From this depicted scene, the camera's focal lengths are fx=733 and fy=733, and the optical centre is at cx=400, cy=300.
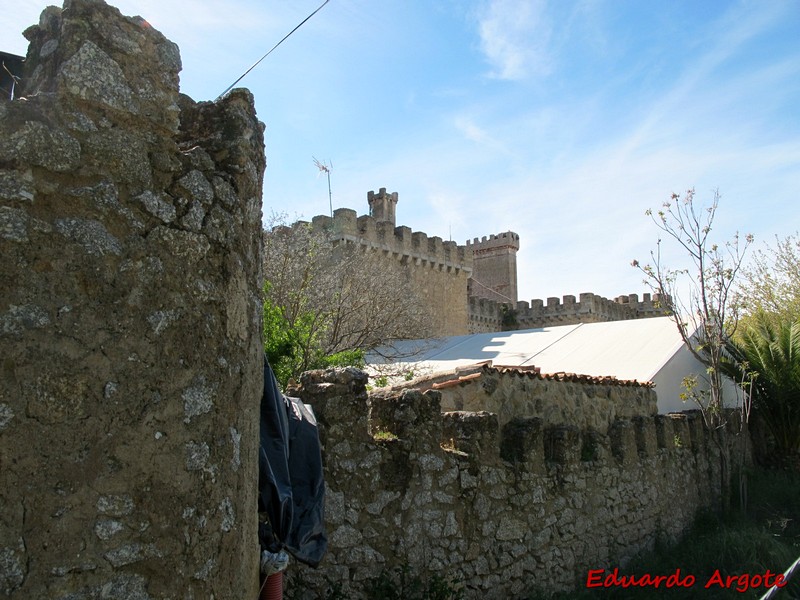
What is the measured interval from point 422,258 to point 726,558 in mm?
19161

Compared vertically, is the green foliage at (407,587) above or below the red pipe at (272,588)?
below

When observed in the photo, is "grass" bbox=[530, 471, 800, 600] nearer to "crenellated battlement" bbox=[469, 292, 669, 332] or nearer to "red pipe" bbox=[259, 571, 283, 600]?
"red pipe" bbox=[259, 571, 283, 600]

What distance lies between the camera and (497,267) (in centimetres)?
4178

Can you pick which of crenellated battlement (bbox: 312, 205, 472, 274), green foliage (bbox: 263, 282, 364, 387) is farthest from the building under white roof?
crenellated battlement (bbox: 312, 205, 472, 274)

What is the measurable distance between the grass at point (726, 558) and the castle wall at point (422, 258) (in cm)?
1296

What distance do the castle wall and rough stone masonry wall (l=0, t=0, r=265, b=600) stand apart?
749 inches

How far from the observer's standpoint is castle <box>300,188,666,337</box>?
23.8 m

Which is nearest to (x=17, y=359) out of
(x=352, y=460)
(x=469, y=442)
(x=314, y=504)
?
(x=314, y=504)

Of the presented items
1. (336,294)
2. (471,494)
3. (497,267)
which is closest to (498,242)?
(497,267)

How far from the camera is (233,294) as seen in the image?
2.69 metres

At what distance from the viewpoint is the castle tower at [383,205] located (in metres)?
29.4

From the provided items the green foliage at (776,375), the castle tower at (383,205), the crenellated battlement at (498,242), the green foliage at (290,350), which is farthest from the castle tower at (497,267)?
the green foliage at (290,350)

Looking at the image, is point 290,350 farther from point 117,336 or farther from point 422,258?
point 422,258

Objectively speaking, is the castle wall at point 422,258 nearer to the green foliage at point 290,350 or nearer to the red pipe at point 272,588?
the green foliage at point 290,350
